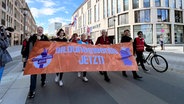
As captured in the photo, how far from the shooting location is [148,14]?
155 feet

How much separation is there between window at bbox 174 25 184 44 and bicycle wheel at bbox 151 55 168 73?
42.8 m

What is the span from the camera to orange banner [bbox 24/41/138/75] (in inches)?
228

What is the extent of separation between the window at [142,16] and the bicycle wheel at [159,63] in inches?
1568

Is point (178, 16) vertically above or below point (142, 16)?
above

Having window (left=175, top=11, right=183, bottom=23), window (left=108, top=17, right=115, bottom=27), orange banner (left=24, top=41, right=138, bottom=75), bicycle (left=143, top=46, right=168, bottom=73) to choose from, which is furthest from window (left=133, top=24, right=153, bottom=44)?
orange banner (left=24, top=41, right=138, bottom=75)

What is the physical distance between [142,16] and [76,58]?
1731 inches

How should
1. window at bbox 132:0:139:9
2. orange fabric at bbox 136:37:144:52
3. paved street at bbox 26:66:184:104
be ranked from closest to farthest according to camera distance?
paved street at bbox 26:66:184:104 < orange fabric at bbox 136:37:144:52 < window at bbox 132:0:139:9

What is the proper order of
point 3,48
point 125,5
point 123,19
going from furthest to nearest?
point 123,19 < point 125,5 < point 3,48

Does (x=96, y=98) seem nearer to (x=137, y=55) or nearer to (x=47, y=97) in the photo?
(x=47, y=97)

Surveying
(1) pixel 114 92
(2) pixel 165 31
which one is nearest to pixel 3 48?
(1) pixel 114 92

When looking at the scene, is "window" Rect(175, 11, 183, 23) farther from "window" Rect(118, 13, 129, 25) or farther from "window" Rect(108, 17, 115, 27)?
"window" Rect(108, 17, 115, 27)

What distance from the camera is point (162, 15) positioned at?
47625mm

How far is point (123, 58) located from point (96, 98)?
7.64ft

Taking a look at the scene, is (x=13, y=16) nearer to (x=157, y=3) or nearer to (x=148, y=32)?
(x=148, y=32)
